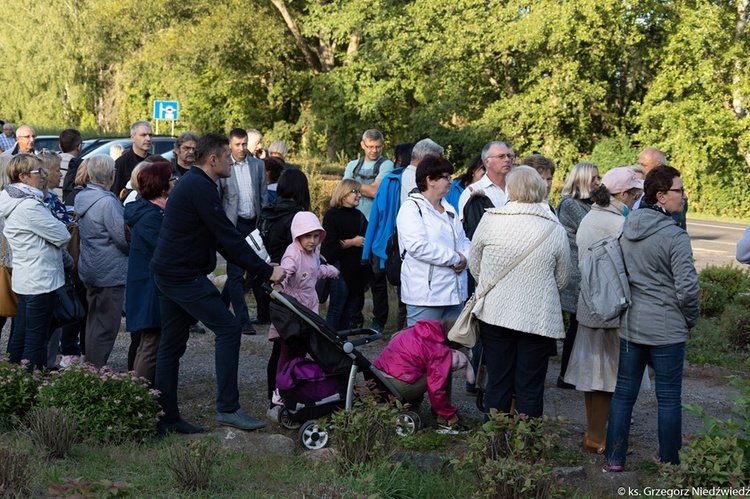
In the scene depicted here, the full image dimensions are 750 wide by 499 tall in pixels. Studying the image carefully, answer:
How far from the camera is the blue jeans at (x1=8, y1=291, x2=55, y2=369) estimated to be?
7043 mm

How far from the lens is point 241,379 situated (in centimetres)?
824

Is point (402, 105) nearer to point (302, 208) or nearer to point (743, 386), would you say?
point (302, 208)

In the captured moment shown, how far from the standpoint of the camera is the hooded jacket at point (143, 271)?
22.1ft

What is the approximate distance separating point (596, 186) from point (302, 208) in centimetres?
268

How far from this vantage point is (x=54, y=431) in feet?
18.8

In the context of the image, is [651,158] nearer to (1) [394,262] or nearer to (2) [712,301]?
(1) [394,262]

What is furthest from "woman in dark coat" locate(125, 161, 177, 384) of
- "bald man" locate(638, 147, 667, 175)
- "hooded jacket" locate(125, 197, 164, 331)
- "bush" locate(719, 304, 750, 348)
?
"bush" locate(719, 304, 750, 348)

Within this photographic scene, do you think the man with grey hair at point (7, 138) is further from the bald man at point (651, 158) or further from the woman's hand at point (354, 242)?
the bald man at point (651, 158)

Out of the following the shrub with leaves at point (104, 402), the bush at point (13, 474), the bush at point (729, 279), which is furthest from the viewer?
the bush at point (729, 279)

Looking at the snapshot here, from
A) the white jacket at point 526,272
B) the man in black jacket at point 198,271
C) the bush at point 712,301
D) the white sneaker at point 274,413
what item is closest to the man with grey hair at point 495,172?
the white jacket at point 526,272

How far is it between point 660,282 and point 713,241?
17.0 m

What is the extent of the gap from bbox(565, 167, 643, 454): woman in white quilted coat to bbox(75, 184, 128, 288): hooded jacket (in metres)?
3.57

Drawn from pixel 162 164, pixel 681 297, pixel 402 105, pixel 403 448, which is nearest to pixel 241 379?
pixel 162 164

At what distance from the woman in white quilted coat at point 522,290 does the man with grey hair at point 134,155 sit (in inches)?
185
